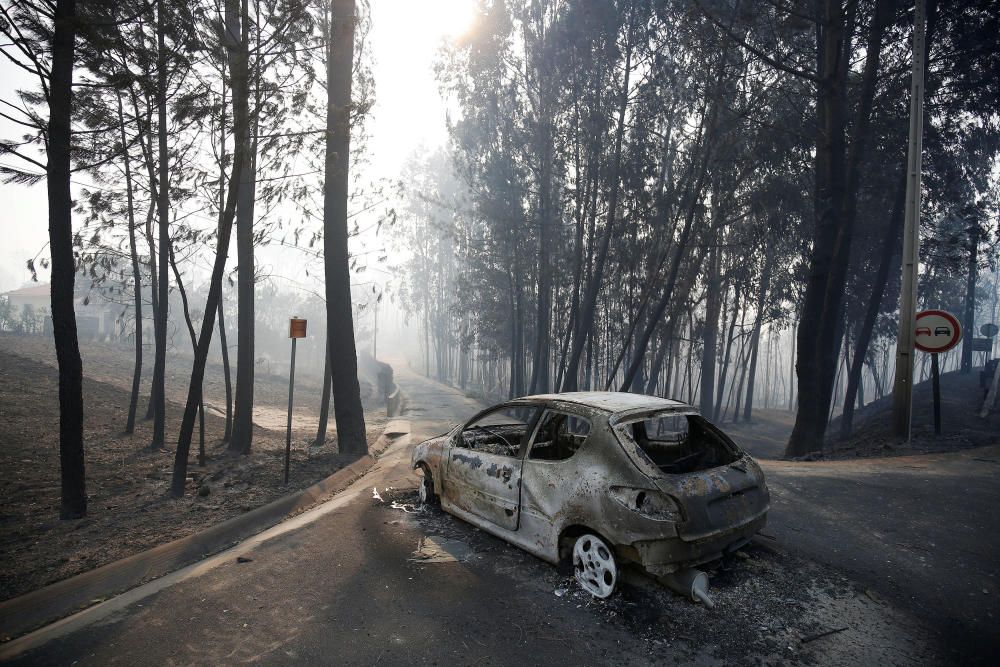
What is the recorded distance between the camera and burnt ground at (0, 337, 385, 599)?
496 centimetres

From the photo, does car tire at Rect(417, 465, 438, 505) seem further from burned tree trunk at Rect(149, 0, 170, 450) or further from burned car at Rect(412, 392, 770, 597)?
burned tree trunk at Rect(149, 0, 170, 450)

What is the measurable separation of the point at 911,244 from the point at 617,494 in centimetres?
845

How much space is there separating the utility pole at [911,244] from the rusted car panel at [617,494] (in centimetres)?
650

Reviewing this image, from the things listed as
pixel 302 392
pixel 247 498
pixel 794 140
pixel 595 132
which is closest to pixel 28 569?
pixel 247 498

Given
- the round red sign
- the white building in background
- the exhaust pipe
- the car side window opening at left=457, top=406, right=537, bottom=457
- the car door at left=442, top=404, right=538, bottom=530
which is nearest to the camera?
the exhaust pipe

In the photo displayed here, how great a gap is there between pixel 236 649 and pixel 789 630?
3.57m

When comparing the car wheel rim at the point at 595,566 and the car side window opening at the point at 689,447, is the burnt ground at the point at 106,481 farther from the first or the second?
the car side window opening at the point at 689,447

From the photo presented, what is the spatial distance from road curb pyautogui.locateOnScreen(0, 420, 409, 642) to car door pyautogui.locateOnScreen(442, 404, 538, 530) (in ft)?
8.10

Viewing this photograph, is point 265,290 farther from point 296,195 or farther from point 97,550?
point 97,550

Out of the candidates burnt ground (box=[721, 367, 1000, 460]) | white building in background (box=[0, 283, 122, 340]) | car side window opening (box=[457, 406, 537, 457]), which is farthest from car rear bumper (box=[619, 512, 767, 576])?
white building in background (box=[0, 283, 122, 340])

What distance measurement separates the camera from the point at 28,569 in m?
4.50

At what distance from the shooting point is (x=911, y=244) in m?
8.67

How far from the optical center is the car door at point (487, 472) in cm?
438

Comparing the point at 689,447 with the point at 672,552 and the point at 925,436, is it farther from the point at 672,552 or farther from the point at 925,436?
the point at 925,436
